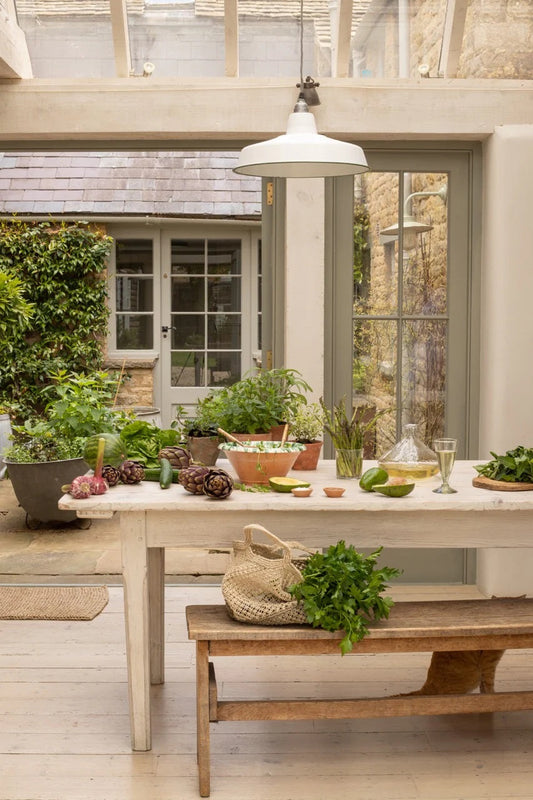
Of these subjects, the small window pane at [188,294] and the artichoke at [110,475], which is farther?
the small window pane at [188,294]

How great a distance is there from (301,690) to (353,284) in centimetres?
242

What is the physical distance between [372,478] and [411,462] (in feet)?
0.99

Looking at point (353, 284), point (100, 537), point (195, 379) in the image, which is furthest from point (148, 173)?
point (353, 284)

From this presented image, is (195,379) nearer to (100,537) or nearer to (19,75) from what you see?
(100,537)

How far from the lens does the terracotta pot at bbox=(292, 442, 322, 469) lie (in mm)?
3979

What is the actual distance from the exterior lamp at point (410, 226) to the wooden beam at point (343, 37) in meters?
0.80

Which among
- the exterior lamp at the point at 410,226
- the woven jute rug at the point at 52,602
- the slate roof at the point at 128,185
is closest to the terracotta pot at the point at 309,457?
the woven jute rug at the point at 52,602

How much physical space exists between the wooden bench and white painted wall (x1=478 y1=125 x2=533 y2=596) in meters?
2.11

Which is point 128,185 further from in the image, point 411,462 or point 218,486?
point 218,486

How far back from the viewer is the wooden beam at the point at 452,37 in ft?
17.0

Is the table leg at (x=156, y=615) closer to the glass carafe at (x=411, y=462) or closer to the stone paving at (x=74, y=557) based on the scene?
the glass carafe at (x=411, y=462)

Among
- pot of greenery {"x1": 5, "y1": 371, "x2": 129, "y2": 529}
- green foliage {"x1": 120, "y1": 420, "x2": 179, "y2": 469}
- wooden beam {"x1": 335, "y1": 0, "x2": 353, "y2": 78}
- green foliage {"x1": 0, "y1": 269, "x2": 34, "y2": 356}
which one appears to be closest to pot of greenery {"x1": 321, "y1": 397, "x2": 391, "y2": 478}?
green foliage {"x1": 120, "y1": 420, "x2": 179, "y2": 469}

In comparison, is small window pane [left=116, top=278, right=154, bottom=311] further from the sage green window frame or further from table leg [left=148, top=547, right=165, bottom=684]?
table leg [left=148, top=547, right=165, bottom=684]

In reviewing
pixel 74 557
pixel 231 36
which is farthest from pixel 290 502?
pixel 74 557
